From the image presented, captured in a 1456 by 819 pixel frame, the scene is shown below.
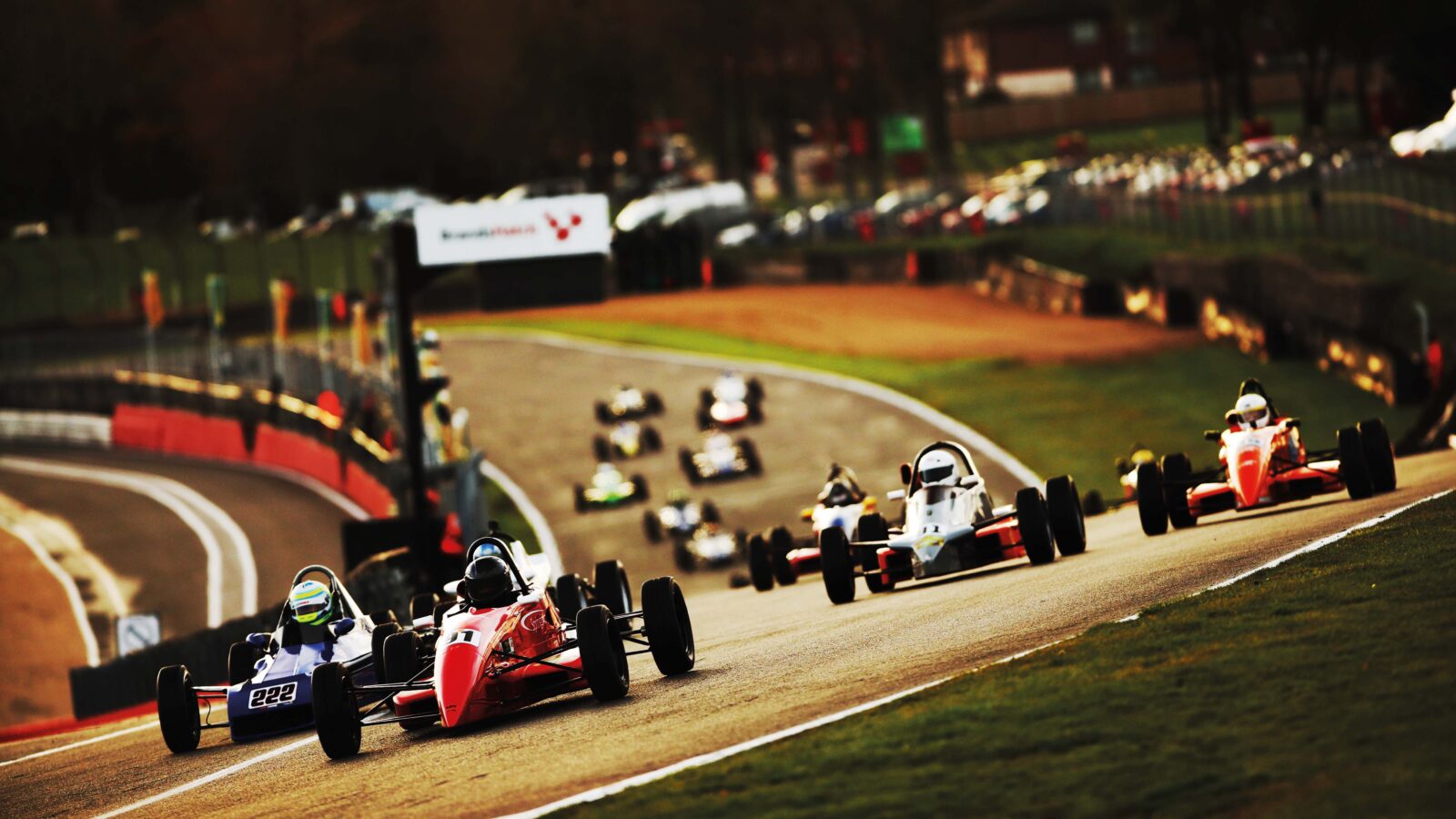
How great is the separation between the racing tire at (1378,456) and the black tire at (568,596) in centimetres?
761

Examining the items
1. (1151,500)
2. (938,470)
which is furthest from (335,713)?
(1151,500)

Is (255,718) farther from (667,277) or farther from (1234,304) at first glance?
(1234,304)

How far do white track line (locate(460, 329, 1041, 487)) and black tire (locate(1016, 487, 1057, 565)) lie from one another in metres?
20.9

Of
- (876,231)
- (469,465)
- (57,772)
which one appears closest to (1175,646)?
(57,772)

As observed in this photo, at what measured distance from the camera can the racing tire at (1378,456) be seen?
64.6ft

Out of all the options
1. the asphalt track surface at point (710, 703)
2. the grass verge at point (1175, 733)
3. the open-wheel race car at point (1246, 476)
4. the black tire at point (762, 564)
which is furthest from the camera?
the black tire at point (762, 564)

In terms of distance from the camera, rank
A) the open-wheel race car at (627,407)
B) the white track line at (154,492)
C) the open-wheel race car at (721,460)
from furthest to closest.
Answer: the open-wheel race car at (627,407) < the open-wheel race car at (721,460) < the white track line at (154,492)

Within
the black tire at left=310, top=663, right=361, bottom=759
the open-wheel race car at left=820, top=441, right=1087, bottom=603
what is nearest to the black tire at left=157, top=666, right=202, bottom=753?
the black tire at left=310, top=663, right=361, bottom=759

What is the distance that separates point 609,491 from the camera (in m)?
46.5

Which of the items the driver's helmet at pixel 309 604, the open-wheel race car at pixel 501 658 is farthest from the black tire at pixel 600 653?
the driver's helmet at pixel 309 604

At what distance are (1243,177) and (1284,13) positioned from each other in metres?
31.3

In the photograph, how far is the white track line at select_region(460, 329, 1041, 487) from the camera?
46.3 metres

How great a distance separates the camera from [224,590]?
39.0 m

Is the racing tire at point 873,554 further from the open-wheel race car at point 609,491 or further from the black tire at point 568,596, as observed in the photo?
the open-wheel race car at point 609,491
